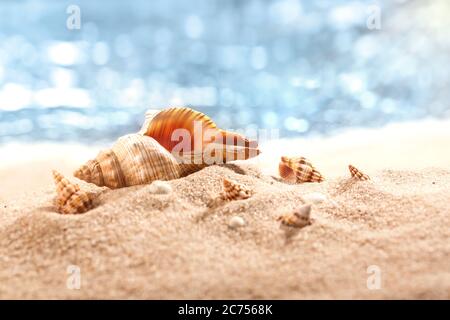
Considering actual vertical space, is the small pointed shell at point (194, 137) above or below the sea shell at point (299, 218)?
above

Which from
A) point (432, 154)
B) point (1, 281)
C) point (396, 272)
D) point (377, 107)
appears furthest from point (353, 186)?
point (377, 107)

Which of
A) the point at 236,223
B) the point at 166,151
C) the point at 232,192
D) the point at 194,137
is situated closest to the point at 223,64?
the point at 194,137

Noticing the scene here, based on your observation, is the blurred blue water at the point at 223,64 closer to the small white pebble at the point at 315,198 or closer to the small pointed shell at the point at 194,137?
the small pointed shell at the point at 194,137

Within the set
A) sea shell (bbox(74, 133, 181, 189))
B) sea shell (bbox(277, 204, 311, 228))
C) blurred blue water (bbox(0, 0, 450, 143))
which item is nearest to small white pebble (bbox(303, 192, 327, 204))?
sea shell (bbox(277, 204, 311, 228))

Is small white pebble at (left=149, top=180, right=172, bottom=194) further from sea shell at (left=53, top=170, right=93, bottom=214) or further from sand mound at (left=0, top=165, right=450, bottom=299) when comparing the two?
sea shell at (left=53, top=170, right=93, bottom=214)

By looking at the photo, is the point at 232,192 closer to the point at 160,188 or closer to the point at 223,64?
the point at 160,188

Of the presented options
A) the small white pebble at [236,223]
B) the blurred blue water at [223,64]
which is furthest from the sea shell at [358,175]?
the blurred blue water at [223,64]
